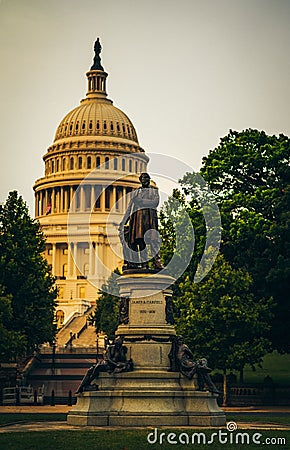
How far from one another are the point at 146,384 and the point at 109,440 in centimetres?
556

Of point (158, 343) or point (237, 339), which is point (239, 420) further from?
point (237, 339)

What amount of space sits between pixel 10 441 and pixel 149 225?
10605 mm

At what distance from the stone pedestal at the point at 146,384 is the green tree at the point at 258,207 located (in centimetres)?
1937

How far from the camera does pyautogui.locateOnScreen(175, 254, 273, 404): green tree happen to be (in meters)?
50.7

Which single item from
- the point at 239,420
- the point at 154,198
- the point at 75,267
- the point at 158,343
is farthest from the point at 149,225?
the point at 75,267

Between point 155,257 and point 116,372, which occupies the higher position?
point 155,257

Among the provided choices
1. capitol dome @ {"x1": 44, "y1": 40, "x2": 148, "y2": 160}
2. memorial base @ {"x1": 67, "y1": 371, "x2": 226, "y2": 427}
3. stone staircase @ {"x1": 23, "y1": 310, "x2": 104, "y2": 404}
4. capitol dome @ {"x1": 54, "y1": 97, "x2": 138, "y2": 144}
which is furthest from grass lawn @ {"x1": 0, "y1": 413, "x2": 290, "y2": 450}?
capitol dome @ {"x1": 54, "y1": 97, "x2": 138, "y2": 144}

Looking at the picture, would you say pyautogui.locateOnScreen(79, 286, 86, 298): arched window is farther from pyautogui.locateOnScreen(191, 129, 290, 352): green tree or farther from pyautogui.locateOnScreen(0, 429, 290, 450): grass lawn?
pyautogui.locateOnScreen(0, 429, 290, 450): grass lawn

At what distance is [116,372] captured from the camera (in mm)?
30828

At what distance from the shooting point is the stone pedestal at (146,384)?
29.5 metres

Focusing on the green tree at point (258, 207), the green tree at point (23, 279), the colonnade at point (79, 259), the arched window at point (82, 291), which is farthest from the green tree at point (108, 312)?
the colonnade at point (79, 259)

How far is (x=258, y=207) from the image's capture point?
55.1 m

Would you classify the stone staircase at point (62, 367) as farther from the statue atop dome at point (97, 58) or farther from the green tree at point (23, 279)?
the statue atop dome at point (97, 58)

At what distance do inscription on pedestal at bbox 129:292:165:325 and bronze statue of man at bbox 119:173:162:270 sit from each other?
4.95 ft
